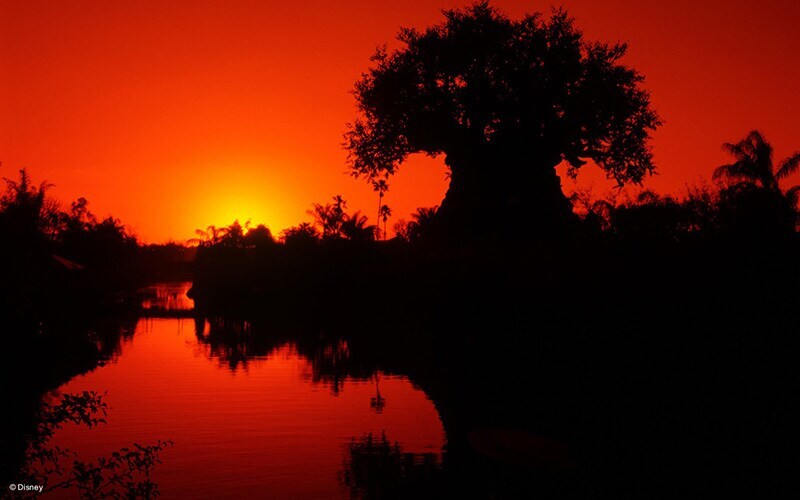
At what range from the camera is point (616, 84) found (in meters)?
38.8

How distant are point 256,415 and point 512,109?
21683 mm

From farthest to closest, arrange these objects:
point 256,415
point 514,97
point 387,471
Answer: point 514,97 < point 256,415 < point 387,471

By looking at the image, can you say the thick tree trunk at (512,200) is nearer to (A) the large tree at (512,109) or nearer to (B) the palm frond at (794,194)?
(A) the large tree at (512,109)

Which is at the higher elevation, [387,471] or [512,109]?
[512,109]

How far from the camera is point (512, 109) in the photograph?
37875mm

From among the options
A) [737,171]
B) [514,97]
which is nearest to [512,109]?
[514,97]

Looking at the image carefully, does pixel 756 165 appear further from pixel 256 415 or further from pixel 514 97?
pixel 256 415

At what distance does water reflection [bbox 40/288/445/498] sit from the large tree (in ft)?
34.7

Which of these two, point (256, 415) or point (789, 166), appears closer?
point (256, 415)

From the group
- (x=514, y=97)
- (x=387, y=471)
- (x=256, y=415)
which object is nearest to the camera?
(x=387, y=471)

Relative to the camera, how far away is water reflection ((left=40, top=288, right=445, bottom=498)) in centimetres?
1520

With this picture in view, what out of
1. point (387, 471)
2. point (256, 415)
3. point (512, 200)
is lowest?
point (387, 471)

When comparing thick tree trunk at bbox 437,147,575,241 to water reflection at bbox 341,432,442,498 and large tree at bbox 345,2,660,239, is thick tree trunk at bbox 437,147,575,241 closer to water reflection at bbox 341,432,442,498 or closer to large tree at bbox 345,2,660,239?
large tree at bbox 345,2,660,239

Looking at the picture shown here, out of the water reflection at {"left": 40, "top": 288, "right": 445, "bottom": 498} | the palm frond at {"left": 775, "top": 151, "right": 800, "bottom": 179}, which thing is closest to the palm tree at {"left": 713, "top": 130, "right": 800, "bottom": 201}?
the palm frond at {"left": 775, "top": 151, "right": 800, "bottom": 179}
